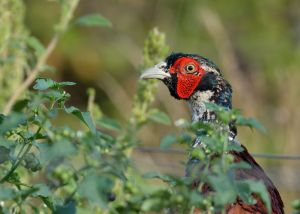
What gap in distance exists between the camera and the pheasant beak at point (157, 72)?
Result: 4.67 meters

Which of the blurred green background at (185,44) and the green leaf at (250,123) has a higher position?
the blurred green background at (185,44)

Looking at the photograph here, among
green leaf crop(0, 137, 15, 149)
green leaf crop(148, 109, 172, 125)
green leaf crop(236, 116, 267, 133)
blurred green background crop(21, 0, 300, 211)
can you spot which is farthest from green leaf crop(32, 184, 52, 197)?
blurred green background crop(21, 0, 300, 211)

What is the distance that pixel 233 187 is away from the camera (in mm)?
2244

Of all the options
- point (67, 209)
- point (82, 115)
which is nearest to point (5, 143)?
point (82, 115)

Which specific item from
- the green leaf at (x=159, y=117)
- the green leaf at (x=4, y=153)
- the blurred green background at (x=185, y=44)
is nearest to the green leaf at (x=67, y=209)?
the green leaf at (x=4, y=153)

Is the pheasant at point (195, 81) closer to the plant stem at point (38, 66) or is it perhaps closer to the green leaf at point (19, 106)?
the plant stem at point (38, 66)

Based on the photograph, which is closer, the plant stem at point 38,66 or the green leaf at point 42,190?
the green leaf at point 42,190

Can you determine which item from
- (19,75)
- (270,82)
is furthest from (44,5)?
(19,75)

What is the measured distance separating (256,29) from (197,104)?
22.1 ft

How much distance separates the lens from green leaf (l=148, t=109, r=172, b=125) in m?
4.58

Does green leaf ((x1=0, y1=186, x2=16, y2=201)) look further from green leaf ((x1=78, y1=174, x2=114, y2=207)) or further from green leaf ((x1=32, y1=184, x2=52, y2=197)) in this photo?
green leaf ((x1=78, y1=174, x2=114, y2=207))

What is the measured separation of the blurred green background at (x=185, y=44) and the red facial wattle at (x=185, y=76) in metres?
4.41

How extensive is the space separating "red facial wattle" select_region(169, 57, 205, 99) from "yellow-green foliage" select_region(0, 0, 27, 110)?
747mm

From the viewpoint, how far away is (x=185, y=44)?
1108 centimetres
